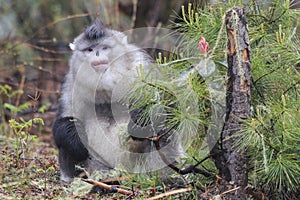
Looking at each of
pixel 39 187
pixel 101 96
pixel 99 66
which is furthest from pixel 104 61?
pixel 39 187

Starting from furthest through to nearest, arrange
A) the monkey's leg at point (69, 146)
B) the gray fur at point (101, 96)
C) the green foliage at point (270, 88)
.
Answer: the monkey's leg at point (69, 146)
the gray fur at point (101, 96)
the green foliage at point (270, 88)

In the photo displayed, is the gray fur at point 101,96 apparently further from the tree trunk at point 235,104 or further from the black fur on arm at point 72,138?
the tree trunk at point 235,104

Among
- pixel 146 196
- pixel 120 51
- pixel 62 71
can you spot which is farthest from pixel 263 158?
pixel 62 71

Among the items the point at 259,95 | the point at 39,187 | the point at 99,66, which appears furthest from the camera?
the point at 99,66

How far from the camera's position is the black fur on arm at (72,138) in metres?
3.87

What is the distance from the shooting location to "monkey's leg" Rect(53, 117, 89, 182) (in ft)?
12.7

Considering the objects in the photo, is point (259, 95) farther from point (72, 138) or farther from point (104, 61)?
point (72, 138)

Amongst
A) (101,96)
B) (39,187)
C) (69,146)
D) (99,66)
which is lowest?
(39,187)

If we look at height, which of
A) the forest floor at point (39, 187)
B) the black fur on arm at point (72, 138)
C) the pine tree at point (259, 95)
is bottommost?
the forest floor at point (39, 187)

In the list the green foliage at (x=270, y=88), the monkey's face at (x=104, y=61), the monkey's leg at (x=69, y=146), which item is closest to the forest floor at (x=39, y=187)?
the monkey's leg at (x=69, y=146)

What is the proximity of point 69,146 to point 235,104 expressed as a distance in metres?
1.59

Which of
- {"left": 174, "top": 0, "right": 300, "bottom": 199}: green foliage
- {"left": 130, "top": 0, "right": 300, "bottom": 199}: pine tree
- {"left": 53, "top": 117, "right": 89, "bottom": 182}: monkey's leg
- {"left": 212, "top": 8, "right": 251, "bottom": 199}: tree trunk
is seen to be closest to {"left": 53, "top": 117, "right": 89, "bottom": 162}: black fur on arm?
{"left": 53, "top": 117, "right": 89, "bottom": 182}: monkey's leg

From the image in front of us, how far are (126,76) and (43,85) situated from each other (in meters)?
3.76

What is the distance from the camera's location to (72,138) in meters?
3.87
